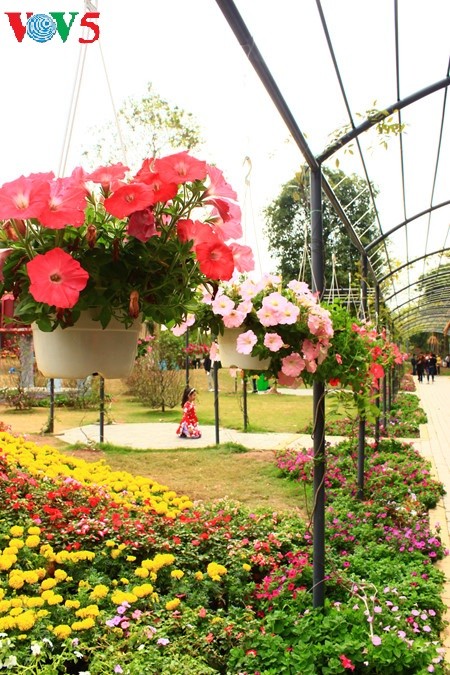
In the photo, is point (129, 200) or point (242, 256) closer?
point (129, 200)

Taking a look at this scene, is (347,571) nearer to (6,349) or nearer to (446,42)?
(446,42)

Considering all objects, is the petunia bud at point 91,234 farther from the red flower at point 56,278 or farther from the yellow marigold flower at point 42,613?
the yellow marigold flower at point 42,613

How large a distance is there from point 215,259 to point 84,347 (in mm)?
341


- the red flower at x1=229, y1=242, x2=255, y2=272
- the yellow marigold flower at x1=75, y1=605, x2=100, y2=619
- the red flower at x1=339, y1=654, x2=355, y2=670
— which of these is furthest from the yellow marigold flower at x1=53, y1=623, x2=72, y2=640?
the red flower at x1=229, y1=242, x2=255, y2=272

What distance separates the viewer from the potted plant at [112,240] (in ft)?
3.53

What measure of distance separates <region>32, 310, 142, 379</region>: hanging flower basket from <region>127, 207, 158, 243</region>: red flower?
21 centimetres

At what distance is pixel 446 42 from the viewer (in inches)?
132

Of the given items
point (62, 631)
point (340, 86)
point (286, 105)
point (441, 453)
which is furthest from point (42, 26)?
point (441, 453)

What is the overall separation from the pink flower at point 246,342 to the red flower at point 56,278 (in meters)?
1.03

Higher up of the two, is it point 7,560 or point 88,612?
point 7,560

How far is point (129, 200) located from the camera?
114 cm

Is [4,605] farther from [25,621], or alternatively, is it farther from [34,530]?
[34,530]

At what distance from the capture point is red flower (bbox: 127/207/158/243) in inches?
46.3

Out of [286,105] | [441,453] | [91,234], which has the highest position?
[286,105]
